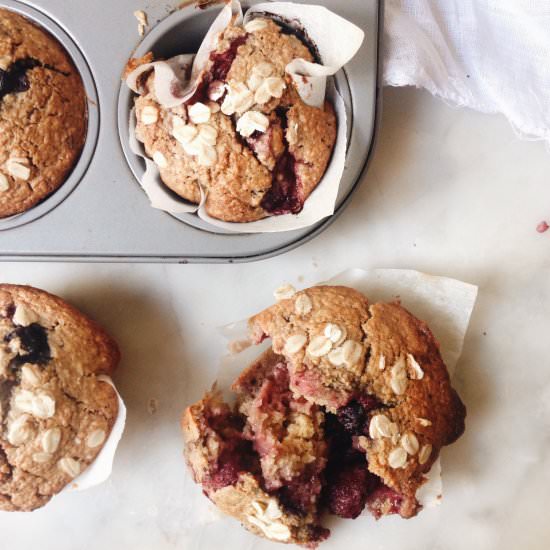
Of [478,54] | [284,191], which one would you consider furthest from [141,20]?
[478,54]

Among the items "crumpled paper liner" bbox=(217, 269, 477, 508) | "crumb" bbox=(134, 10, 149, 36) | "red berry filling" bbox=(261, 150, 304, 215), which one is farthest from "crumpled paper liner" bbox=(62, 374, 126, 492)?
"crumb" bbox=(134, 10, 149, 36)

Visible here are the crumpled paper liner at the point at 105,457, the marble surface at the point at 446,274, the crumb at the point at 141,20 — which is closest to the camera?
the crumb at the point at 141,20

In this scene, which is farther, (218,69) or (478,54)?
(478,54)

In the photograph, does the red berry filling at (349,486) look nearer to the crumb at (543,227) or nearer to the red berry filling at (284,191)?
the red berry filling at (284,191)

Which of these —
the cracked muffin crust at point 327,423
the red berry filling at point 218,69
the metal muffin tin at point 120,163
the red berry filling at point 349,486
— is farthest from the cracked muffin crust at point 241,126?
the red berry filling at point 349,486

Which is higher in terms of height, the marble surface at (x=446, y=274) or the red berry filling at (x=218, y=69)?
the red berry filling at (x=218, y=69)

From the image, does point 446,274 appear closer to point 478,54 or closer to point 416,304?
point 416,304
